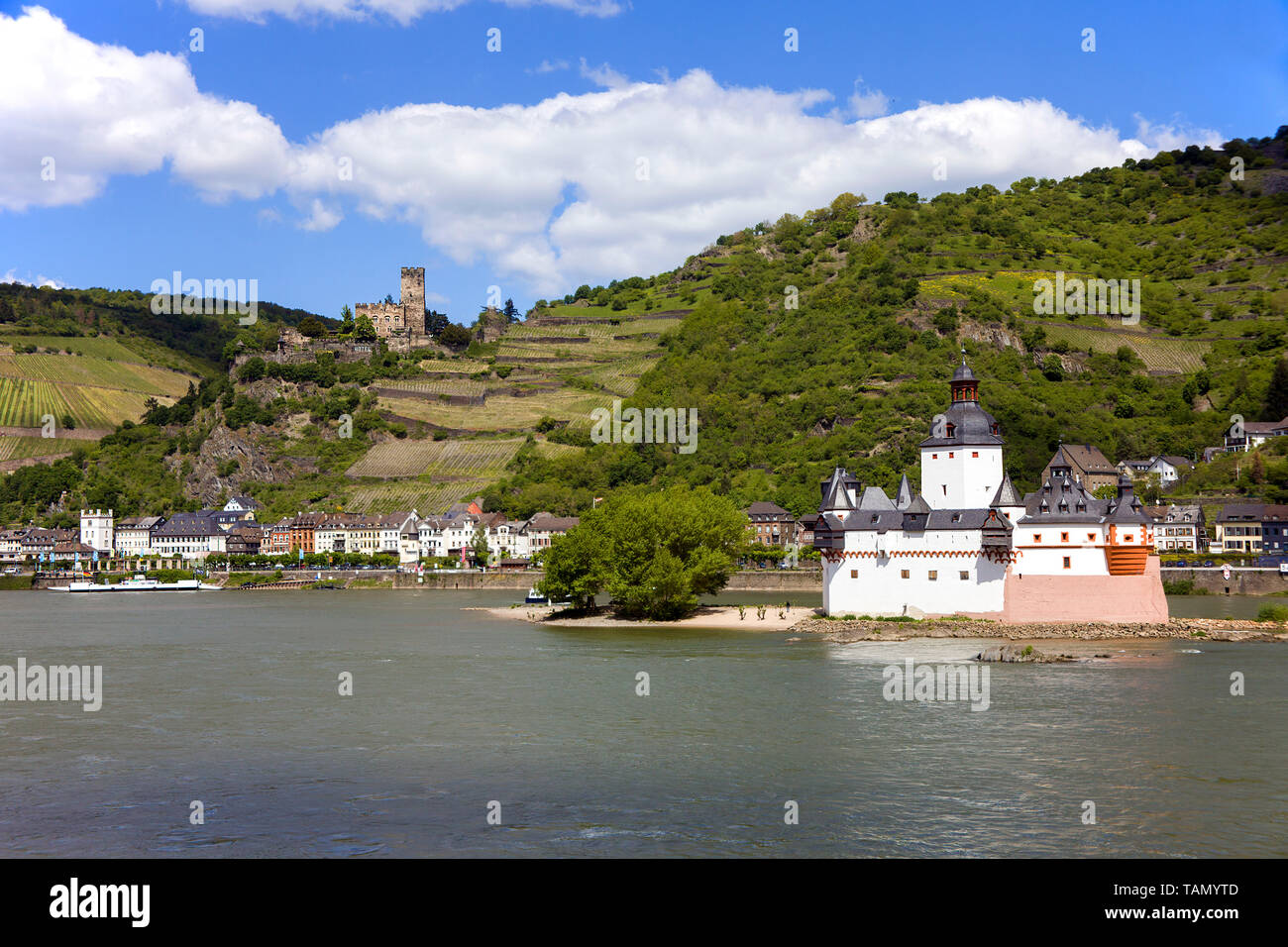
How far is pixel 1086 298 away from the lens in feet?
524

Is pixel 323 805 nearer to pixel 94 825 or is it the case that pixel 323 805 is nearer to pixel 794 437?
pixel 94 825

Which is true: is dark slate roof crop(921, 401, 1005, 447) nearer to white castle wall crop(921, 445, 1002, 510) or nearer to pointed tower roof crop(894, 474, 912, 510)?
white castle wall crop(921, 445, 1002, 510)

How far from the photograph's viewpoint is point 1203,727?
31.9m

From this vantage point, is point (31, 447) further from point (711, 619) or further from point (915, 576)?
point (915, 576)

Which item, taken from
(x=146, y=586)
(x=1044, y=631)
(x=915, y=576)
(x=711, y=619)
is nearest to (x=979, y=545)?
(x=915, y=576)

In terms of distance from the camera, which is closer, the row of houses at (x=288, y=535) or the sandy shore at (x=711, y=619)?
the sandy shore at (x=711, y=619)

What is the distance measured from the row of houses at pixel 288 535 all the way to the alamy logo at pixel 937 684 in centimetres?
9099

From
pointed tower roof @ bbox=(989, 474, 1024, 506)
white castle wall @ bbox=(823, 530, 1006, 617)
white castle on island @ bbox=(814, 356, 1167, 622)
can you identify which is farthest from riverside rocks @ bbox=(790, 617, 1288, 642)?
pointed tower roof @ bbox=(989, 474, 1024, 506)

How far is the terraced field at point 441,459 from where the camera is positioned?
531ft

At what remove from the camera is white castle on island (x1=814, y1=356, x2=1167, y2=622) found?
174 ft

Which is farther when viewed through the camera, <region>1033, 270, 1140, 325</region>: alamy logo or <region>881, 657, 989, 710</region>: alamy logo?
<region>1033, 270, 1140, 325</region>: alamy logo

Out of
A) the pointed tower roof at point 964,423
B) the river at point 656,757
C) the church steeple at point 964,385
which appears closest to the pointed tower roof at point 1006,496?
the pointed tower roof at point 964,423
